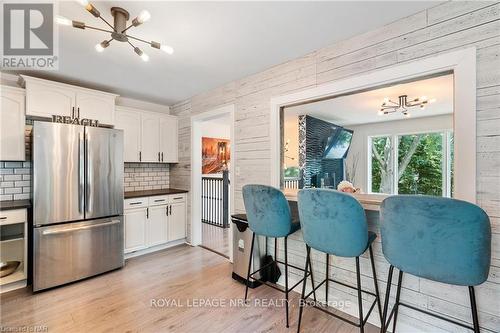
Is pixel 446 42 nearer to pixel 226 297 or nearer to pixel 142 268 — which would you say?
pixel 226 297

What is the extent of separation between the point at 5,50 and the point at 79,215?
5.81ft

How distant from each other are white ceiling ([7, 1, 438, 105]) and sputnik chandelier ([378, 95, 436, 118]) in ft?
2.05

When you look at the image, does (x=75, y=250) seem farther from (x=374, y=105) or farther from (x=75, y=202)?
(x=374, y=105)

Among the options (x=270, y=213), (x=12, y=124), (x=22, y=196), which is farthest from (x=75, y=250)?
(x=270, y=213)

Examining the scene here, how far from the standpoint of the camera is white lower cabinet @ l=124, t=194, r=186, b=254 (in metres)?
3.31

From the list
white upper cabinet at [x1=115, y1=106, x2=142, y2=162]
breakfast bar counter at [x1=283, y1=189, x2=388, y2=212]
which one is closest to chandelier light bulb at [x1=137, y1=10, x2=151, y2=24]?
breakfast bar counter at [x1=283, y1=189, x2=388, y2=212]

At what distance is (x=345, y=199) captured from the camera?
5.04ft

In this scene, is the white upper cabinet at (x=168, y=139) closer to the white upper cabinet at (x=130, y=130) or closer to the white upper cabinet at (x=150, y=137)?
the white upper cabinet at (x=150, y=137)

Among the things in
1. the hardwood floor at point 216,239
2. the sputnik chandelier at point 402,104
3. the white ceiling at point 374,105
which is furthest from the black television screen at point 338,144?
the hardwood floor at point 216,239

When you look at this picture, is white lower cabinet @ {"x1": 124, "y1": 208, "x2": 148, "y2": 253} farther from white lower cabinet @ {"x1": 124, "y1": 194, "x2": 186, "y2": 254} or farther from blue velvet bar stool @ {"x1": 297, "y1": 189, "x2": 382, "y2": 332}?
blue velvet bar stool @ {"x1": 297, "y1": 189, "x2": 382, "y2": 332}

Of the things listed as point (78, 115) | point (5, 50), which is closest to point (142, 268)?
point (78, 115)

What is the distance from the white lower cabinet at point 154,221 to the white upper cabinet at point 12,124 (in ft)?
4.25

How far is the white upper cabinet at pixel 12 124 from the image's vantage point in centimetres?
251

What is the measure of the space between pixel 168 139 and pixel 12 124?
1903 mm
